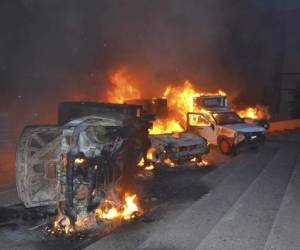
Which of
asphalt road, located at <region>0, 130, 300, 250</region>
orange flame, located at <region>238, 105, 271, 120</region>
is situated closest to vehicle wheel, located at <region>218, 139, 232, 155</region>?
asphalt road, located at <region>0, 130, 300, 250</region>

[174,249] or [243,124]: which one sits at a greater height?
[243,124]

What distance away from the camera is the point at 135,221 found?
24.1 feet

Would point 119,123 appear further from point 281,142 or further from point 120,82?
point 120,82

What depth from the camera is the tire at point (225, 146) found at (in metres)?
14.2

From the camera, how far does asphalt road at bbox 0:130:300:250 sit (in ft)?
20.7

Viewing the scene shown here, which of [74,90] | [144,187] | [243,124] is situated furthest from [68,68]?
[144,187]

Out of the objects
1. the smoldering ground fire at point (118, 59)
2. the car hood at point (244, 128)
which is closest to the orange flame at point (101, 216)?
the car hood at point (244, 128)

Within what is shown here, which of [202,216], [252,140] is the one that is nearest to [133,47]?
[252,140]

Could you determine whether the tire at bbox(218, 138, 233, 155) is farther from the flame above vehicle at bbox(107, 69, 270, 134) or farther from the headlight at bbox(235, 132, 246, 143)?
the flame above vehicle at bbox(107, 69, 270, 134)

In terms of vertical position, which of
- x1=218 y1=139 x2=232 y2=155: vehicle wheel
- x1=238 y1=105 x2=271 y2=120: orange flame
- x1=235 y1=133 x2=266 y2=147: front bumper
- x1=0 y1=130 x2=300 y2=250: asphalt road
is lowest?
x1=0 y1=130 x2=300 y2=250: asphalt road

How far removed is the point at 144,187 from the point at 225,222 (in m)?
3.14

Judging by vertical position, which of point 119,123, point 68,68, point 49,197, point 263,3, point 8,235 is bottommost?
point 8,235

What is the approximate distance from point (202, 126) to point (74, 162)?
30.3 ft

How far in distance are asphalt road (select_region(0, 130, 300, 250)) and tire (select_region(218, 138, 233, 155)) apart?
7.79 ft
